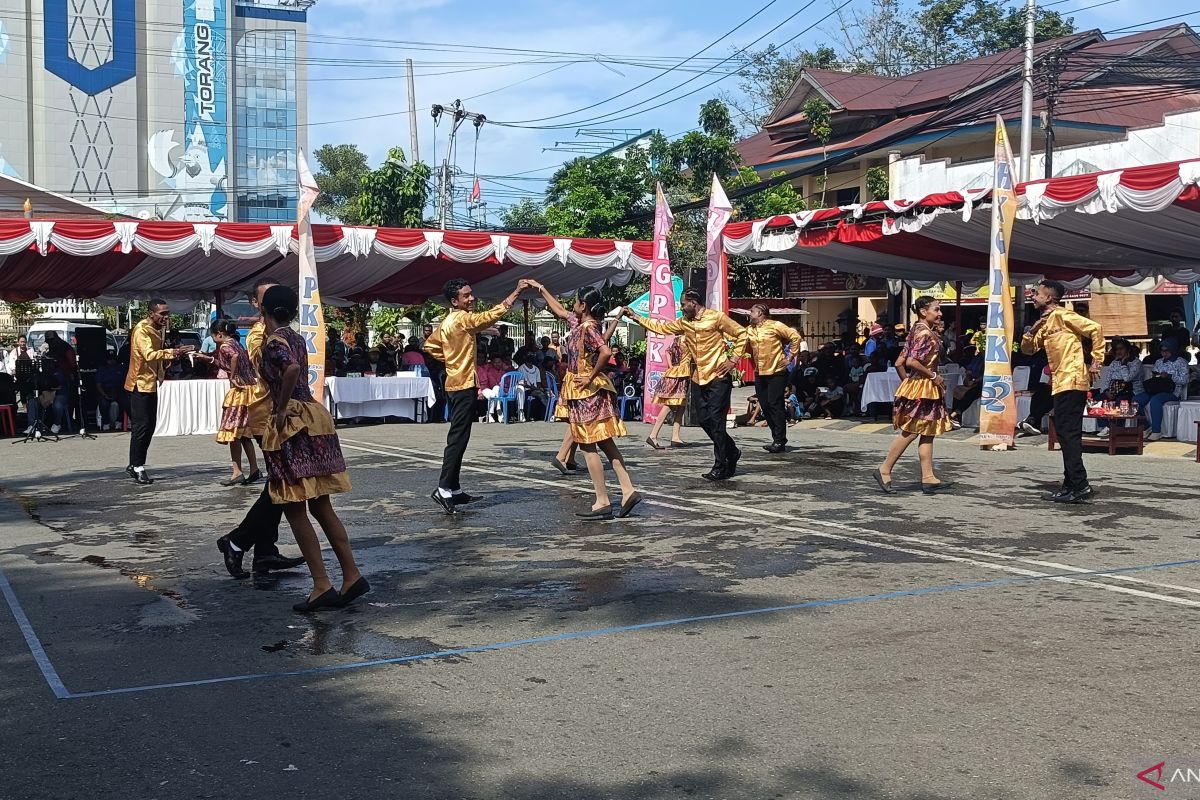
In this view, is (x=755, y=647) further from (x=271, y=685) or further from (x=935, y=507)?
(x=935, y=507)

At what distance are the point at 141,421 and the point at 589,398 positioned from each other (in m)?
5.19

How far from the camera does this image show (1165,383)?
53.7 ft

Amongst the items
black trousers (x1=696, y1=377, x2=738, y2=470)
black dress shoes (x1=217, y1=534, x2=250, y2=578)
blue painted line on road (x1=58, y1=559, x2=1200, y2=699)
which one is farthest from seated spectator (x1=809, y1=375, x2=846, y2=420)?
black dress shoes (x1=217, y1=534, x2=250, y2=578)

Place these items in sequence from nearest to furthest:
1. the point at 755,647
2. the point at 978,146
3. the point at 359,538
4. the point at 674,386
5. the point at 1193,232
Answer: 1. the point at 755,647
2. the point at 359,538
3. the point at 674,386
4. the point at 1193,232
5. the point at 978,146

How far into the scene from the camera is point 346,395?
Result: 1981 centimetres

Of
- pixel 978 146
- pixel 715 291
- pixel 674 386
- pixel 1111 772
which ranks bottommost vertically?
pixel 1111 772

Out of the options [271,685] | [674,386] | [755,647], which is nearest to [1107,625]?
[755,647]

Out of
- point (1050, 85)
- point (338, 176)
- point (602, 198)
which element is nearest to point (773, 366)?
point (1050, 85)

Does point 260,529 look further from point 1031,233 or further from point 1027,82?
point 1027,82

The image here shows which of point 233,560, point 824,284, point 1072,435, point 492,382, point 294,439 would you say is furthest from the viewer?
point 824,284

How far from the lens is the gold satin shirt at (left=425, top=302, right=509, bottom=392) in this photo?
9.68 metres

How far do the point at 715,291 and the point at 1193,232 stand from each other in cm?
656

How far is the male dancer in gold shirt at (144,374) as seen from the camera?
11.7 m

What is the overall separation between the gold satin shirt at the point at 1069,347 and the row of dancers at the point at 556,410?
1 cm
